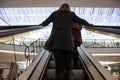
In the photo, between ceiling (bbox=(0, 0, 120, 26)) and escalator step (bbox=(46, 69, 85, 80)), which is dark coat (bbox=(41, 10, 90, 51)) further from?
ceiling (bbox=(0, 0, 120, 26))

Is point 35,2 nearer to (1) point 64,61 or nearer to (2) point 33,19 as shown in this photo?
(1) point 64,61

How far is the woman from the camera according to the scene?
399 cm

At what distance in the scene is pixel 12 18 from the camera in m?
31.7

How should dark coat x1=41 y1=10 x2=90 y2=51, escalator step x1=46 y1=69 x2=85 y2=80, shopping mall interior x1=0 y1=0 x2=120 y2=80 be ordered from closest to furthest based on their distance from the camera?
shopping mall interior x1=0 y1=0 x2=120 y2=80 → dark coat x1=41 y1=10 x2=90 y2=51 → escalator step x1=46 y1=69 x2=85 y2=80

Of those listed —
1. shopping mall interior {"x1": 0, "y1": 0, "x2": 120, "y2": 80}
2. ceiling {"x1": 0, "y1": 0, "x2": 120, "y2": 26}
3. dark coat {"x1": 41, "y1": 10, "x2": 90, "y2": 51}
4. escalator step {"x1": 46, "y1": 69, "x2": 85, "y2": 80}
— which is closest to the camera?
shopping mall interior {"x1": 0, "y1": 0, "x2": 120, "y2": 80}

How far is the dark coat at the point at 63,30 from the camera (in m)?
3.99

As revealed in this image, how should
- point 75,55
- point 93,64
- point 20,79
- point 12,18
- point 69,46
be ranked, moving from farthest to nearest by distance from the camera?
1. point 12,18
2. point 75,55
3. point 93,64
4. point 69,46
5. point 20,79

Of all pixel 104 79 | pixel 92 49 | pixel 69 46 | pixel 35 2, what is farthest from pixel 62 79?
pixel 92 49

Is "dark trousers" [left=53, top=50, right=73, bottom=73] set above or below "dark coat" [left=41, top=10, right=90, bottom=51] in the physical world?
below

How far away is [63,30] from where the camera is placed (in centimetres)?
405

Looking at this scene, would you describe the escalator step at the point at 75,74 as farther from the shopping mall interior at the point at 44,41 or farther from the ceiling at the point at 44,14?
the ceiling at the point at 44,14

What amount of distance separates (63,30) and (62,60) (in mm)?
506

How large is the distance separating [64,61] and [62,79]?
320 millimetres

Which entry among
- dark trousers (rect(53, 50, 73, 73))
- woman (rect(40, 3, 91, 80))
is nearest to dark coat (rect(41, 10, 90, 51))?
woman (rect(40, 3, 91, 80))
